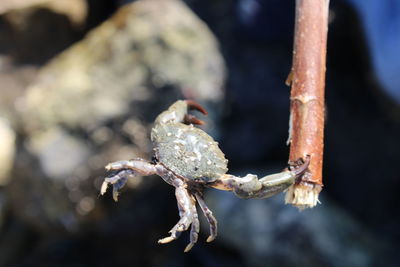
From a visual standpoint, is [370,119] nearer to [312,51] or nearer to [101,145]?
[101,145]

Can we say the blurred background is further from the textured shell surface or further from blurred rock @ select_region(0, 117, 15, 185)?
the textured shell surface

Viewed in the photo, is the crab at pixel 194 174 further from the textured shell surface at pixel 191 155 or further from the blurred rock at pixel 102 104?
the blurred rock at pixel 102 104

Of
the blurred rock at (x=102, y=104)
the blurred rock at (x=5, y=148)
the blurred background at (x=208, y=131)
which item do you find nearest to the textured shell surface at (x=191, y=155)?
the blurred background at (x=208, y=131)

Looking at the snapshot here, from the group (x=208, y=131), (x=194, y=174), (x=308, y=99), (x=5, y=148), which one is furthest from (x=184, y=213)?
(x=5, y=148)

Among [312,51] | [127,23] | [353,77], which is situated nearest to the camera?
[312,51]

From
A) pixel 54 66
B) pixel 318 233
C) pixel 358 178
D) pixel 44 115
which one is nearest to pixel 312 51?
pixel 318 233

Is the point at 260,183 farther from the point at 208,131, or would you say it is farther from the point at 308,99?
the point at 208,131
